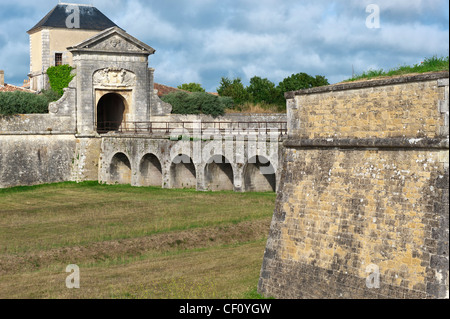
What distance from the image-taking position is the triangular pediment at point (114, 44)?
34.4 meters

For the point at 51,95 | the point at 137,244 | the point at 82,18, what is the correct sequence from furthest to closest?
the point at 82,18 → the point at 51,95 → the point at 137,244

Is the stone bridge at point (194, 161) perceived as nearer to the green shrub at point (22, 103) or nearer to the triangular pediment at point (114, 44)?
the green shrub at point (22, 103)

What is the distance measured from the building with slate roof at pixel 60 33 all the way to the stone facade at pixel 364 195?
2579cm

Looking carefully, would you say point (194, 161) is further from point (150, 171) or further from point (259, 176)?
point (150, 171)

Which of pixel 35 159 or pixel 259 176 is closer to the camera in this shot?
pixel 259 176

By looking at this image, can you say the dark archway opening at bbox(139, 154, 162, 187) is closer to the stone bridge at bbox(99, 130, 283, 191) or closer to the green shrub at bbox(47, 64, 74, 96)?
the stone bridge at bbox(99, 130, 283, 191)

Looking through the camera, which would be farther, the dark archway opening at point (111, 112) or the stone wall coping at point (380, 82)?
the dark archway opening at point (111, 112)

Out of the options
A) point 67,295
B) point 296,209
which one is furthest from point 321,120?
point 67,295

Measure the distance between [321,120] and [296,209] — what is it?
1882 millimetres

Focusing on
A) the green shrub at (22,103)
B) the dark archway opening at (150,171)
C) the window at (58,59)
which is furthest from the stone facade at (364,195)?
the window at (58,59)

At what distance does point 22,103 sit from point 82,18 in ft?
23.6

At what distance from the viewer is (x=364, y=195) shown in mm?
12367

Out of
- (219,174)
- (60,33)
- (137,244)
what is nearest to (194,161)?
(219,174)

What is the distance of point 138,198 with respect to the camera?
27.5 m
